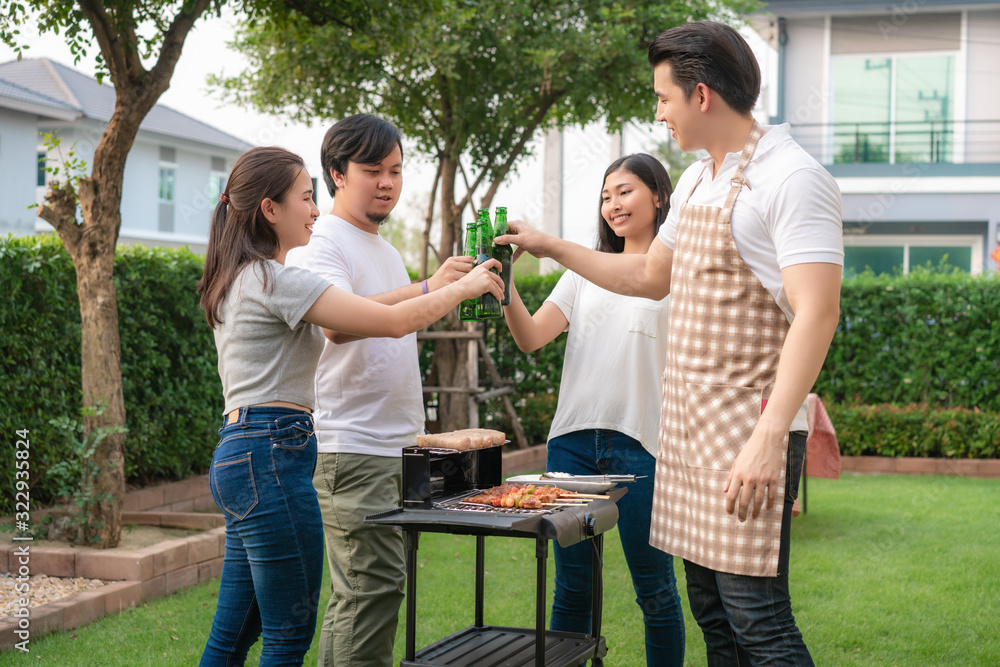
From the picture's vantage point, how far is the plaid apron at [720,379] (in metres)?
2.15

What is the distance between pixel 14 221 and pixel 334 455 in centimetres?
2023

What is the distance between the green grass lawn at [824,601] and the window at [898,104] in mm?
10971

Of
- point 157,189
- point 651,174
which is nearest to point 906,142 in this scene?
point 651,174

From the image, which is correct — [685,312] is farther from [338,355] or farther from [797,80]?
[797,80]

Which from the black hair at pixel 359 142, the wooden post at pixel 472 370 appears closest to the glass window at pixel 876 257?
the wooden post at pixel 472 370

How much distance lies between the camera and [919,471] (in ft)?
29.7

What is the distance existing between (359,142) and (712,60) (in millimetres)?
1341

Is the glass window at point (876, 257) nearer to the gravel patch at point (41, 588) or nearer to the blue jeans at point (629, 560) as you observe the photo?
the blue jeans at point (629, 560)

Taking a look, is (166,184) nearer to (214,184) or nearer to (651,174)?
(214,184)

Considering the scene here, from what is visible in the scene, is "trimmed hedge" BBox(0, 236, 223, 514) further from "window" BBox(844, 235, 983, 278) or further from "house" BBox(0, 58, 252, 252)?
"house" BBox(0, 58, 252, 252)

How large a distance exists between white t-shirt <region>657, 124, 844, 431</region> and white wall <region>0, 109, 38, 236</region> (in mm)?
20800

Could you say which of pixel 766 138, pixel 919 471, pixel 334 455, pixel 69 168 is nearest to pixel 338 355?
pixel 334 455

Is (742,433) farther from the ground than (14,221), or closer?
closer

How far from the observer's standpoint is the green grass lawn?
399 cm
